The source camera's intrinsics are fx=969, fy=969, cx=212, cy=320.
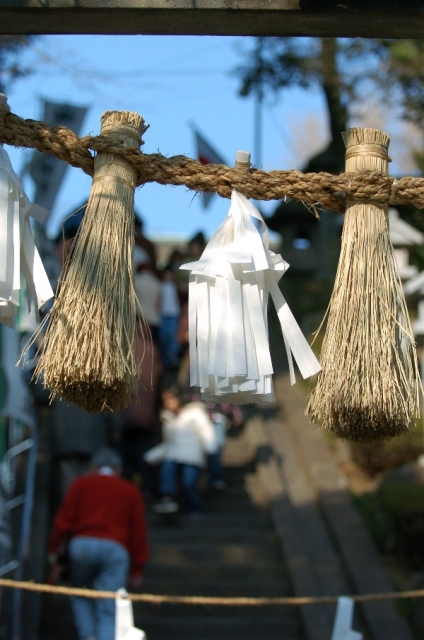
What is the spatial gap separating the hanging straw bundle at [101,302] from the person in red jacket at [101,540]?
3987mm

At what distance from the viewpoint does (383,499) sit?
8.64m

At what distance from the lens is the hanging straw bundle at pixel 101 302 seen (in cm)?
235

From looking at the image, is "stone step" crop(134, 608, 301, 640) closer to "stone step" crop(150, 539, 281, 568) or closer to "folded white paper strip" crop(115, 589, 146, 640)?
"stone step" crop(150, 539, 281, 568)

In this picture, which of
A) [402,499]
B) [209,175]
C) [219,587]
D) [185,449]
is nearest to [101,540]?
[219,587]

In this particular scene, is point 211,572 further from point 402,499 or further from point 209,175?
point 209,175

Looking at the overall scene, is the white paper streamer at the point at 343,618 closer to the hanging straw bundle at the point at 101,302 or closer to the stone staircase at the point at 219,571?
the hanging straw bundle at the point at 101,302

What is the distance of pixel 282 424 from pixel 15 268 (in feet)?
29.2

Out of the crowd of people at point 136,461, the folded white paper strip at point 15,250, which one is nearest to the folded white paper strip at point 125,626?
the crowd of people at point 136,461

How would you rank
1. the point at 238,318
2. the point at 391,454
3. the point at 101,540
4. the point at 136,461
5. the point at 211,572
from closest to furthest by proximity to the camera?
the point at 238,318
the point at 101,540
the point at 211,572
the point at 136,461
the point at 391,454

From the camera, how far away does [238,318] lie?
2.53m

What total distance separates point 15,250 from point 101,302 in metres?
0.29

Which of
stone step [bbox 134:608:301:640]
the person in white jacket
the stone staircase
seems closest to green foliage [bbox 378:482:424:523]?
the stone staircase

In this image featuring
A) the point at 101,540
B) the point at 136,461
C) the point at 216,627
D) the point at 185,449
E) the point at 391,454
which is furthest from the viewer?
the point at 391,454

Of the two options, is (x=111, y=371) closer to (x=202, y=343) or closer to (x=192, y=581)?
(x=202, y=343)
